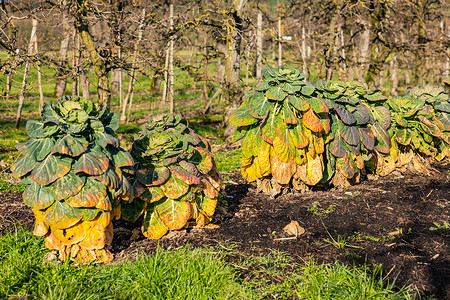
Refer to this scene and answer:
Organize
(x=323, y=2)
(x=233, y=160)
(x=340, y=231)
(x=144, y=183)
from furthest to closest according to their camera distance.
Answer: (x=323, y=2)
(x=233, y=160)
(x=340, y=231)
(x=144, y=183)

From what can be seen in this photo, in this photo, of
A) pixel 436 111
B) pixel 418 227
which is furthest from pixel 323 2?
pixel 418 227

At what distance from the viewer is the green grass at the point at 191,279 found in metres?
2.46

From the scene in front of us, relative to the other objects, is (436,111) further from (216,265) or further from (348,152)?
(216,265)

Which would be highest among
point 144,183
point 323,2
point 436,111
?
point 323,2

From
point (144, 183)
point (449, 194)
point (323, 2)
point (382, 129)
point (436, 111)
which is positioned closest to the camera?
point (144, 183)

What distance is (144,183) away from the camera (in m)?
3.19

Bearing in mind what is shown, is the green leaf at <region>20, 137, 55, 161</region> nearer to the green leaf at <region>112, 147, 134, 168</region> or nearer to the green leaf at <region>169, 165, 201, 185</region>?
the green leaf at <region>112, 147, 134, 168</region>

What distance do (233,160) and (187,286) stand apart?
14.4 feet

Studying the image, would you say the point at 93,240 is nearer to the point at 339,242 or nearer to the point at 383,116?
the point at 339,242

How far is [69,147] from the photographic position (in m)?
2.69

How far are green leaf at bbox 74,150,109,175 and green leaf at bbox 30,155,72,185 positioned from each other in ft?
0.24

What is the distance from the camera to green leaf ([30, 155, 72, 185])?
264 cm

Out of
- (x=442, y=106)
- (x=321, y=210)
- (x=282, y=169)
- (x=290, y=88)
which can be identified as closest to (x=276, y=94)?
(x=290, y=88)

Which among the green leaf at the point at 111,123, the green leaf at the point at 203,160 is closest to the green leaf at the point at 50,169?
the green leaf at the point at 111,123
